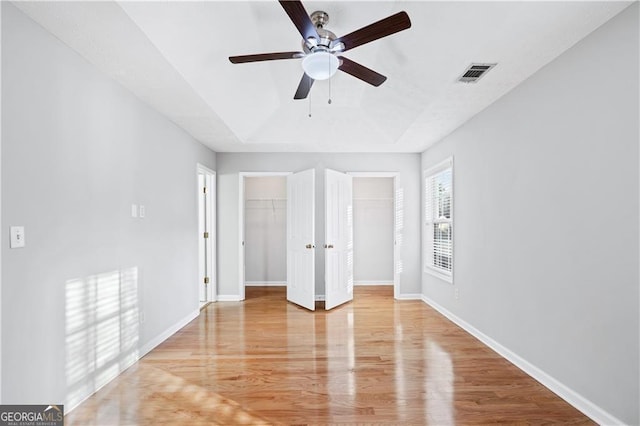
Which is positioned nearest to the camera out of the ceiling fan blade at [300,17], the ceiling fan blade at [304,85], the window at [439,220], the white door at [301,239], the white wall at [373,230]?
the ceiling fan blade at [300,17]

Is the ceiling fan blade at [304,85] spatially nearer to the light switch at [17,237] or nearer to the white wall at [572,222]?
the white wall at [572,222]

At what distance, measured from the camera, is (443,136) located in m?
4.28

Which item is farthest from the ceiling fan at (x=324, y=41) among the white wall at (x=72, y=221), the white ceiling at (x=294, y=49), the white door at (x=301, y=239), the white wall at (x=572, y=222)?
the white door at (x=301, y=239)

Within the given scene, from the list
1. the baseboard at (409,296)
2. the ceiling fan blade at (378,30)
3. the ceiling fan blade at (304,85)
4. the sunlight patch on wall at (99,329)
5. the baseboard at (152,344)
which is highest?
the ceiling fan blade at (378,30)

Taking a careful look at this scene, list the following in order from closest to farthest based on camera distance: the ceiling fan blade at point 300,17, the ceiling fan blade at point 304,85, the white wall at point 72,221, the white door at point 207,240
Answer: the ceiling fan blade at point 300,17 < the white wall at point 72,221 < the ceiling fan blade at point 304,85 < the white door at point 207,240

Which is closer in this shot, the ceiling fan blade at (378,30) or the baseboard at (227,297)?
the ceiling fan blade at (378,30)

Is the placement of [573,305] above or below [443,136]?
below

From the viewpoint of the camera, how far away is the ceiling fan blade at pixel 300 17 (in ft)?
5.35

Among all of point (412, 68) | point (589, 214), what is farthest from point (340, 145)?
point (589, 214)

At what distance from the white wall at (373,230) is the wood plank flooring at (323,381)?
89.4 inches

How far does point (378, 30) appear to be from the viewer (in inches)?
71.7

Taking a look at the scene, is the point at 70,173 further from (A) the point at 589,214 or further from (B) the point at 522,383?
(B) the point at 522,383

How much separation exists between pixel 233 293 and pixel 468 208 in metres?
3.71

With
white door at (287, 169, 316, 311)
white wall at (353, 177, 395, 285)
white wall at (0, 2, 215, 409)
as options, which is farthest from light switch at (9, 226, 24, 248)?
white wall at (353, 177, 395, 285)
